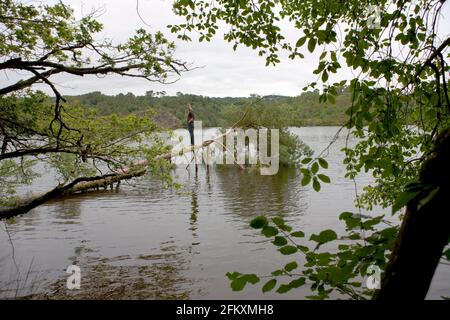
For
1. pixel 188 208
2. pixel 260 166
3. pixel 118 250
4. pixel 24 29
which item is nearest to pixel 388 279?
pixel 24 29

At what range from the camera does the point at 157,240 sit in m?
15.5

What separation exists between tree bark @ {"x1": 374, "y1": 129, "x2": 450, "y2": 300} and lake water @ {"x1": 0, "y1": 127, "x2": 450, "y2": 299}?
875cm

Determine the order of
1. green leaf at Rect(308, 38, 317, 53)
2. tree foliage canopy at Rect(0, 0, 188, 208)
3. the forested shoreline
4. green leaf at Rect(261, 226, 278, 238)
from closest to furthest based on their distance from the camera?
1. green leaf at Rect(261, 226, 278, 238)
2. green leaf at Rect(308, 38, 317, 53)
3. tree foliage canopy at Rect(0, 0, 188, 208)
4. the forested shoreline

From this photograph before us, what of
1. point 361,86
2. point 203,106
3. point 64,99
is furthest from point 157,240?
point 203,106

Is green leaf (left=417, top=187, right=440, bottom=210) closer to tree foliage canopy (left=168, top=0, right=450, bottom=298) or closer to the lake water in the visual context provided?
tree foliage canopy (left=168, top=0, right=450, bottom=298)

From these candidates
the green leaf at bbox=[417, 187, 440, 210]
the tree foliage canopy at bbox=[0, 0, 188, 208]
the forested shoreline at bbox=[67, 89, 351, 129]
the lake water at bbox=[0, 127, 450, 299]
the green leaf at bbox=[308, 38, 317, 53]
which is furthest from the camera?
the forested shoreline at bbox=[67, 89, 351, 129]

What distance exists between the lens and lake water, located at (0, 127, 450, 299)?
34.8 ft

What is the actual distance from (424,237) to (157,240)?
15.0 meters

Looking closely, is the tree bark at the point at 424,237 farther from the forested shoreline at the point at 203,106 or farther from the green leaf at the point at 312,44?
the forested shoreline at the point at 203,106

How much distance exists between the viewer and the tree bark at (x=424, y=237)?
126 cm

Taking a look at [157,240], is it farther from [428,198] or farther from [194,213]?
[428,198]

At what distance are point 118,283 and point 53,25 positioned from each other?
743 centimetres

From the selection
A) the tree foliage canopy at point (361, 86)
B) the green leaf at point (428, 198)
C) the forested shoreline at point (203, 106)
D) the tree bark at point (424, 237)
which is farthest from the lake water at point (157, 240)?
the green leaf at point (428, 198)

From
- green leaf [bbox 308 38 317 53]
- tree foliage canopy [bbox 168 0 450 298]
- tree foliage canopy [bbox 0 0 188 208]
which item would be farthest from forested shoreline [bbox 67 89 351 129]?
green leaf [bbox 308 38 317 53]
